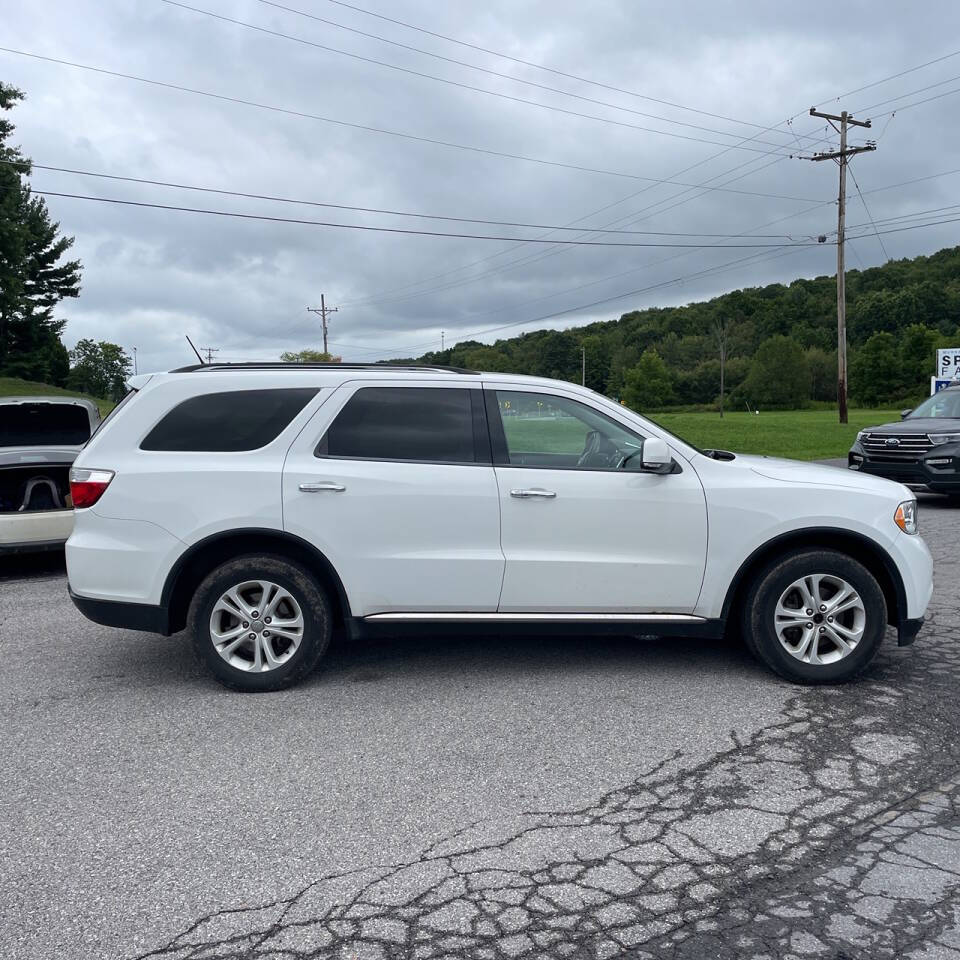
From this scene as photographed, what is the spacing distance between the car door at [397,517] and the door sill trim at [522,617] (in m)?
0.04

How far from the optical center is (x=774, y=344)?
119 metres

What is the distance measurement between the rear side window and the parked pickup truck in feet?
10.8

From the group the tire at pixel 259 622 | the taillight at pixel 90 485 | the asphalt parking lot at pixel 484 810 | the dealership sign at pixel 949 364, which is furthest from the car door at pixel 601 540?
the dealership sign at pixel 949 364

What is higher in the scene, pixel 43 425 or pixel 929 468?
pixel 43 425

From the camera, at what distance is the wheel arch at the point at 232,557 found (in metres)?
4.98

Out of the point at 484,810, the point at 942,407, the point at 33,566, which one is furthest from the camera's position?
the point at 942,407

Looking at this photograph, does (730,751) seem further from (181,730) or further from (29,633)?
(29,633)

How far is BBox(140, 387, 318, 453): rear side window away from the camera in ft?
16.8

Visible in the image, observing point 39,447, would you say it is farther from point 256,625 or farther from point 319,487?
point 319,487

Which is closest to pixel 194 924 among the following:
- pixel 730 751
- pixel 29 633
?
pixel 730 751

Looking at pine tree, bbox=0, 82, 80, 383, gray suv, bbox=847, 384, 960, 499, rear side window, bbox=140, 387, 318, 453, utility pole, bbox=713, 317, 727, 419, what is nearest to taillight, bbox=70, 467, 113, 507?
rear side window, bbox=140, 387, 318, 453

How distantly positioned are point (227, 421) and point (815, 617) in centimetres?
357

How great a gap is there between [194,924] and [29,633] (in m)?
4.36

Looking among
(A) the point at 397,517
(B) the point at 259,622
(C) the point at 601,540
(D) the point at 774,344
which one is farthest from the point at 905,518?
(D) the point at 774,344
